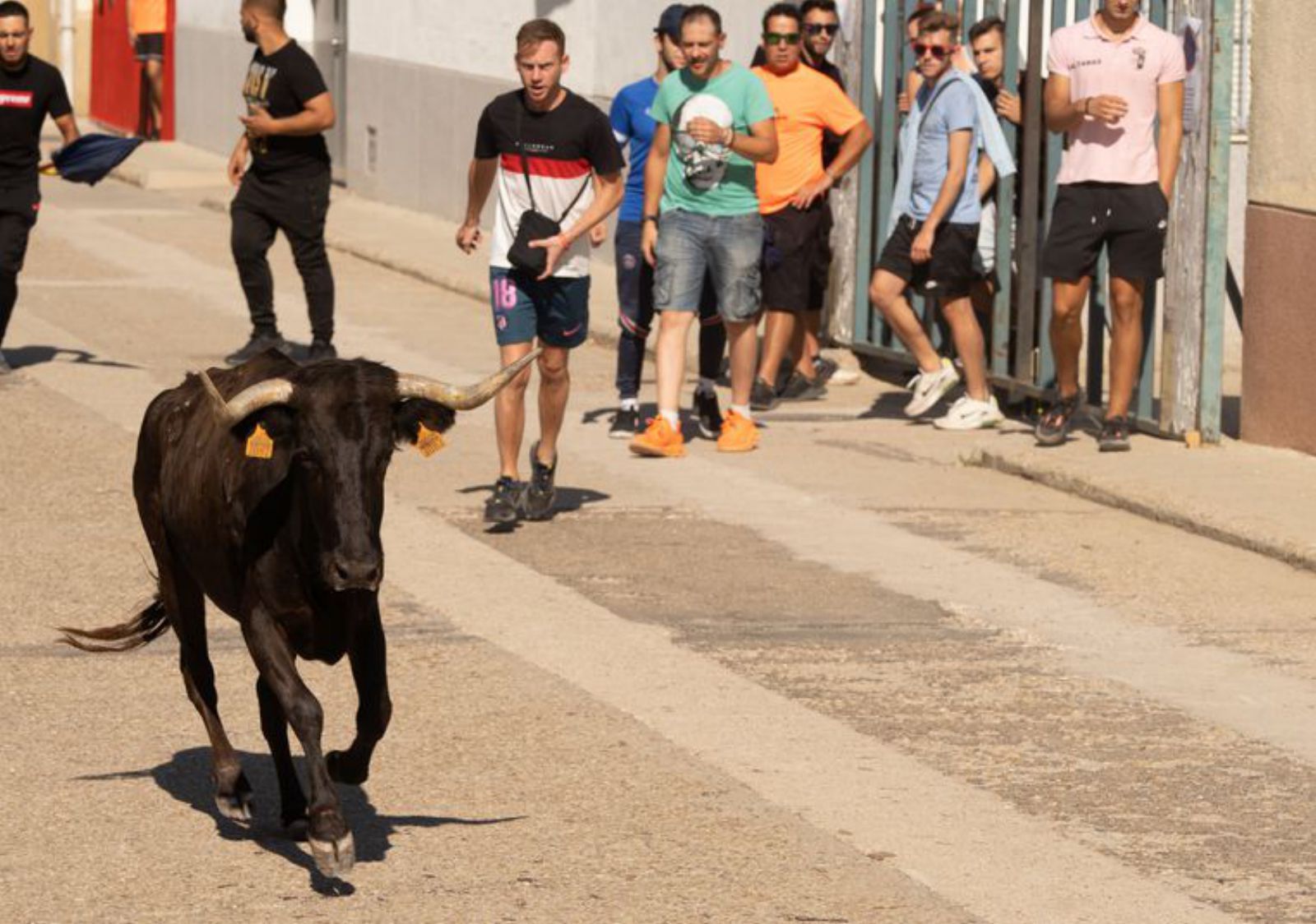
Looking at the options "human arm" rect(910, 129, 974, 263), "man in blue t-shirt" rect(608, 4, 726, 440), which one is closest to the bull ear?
"man in blue t-shirt" rect(608, 4, 726, 440)

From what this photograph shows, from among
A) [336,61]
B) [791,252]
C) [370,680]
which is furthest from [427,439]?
[336,61]

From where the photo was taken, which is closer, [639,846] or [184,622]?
[639,846]

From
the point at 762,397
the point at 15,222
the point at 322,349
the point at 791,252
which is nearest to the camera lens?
the point at 791,252

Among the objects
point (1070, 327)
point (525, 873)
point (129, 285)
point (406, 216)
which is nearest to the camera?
point (525, 873)

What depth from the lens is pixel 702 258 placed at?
14719 millimetres

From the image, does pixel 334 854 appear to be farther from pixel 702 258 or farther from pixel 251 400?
pixel 702 258

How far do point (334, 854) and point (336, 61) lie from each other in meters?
23.9

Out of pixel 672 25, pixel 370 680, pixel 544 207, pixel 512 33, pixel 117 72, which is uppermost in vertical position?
pixel 672 25

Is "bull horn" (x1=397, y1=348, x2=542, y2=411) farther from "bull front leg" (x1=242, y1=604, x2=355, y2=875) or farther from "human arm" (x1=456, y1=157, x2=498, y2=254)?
"human arm" (x1=456, y1=157, x2=498, y2=254)

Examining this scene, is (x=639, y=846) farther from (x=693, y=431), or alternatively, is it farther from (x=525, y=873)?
(x=693, y=431)

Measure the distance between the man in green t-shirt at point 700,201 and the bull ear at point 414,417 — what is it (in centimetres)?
698

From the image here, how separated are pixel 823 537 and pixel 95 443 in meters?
3.94

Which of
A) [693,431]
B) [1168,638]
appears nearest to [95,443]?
[693,431]

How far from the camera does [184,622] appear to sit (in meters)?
8.26
